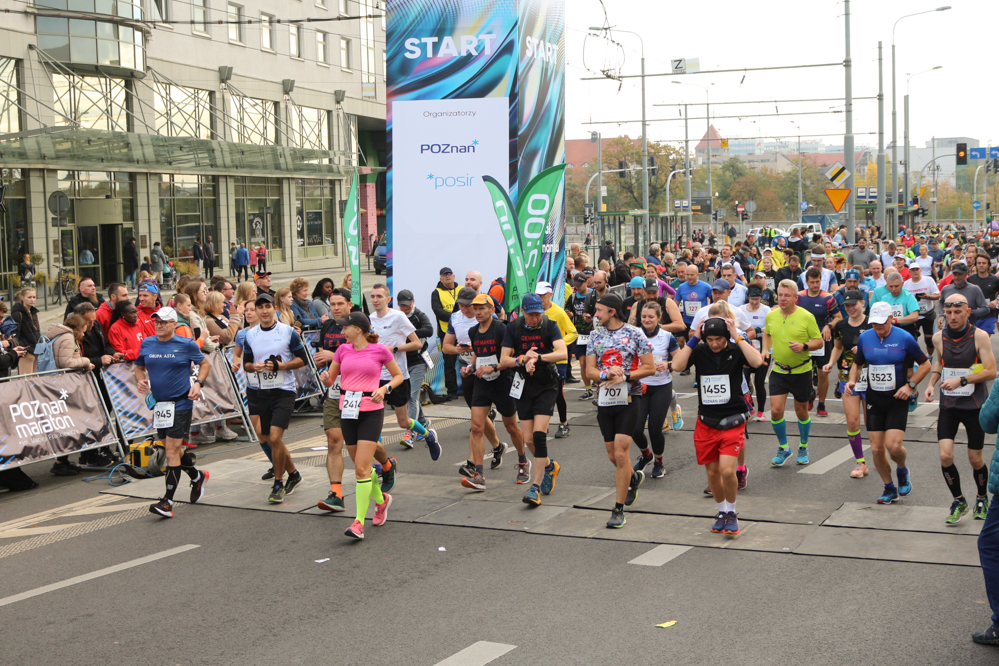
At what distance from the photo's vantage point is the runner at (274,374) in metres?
9.53

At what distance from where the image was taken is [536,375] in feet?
30.9

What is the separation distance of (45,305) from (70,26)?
9199 mm

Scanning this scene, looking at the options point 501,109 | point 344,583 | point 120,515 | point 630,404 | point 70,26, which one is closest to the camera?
point 344,583

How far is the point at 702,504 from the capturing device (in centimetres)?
909

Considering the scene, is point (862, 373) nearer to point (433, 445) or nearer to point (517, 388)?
point (517, 388)

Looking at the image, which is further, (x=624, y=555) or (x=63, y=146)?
(x=63, y=146)

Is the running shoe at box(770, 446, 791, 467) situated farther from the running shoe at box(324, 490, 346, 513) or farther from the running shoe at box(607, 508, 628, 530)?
the running shoe at box(324, 490, 346, 513)

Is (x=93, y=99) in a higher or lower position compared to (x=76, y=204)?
higher

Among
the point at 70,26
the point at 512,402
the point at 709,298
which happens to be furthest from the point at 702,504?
the point at 70,26

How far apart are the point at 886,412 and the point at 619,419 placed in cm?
225

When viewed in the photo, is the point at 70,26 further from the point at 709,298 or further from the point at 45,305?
the point at 709,298

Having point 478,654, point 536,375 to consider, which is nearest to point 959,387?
point 536,375

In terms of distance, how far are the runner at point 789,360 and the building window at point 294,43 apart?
36.6 meters

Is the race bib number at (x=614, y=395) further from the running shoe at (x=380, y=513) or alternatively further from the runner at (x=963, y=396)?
the runner at (x=963, y=396)
